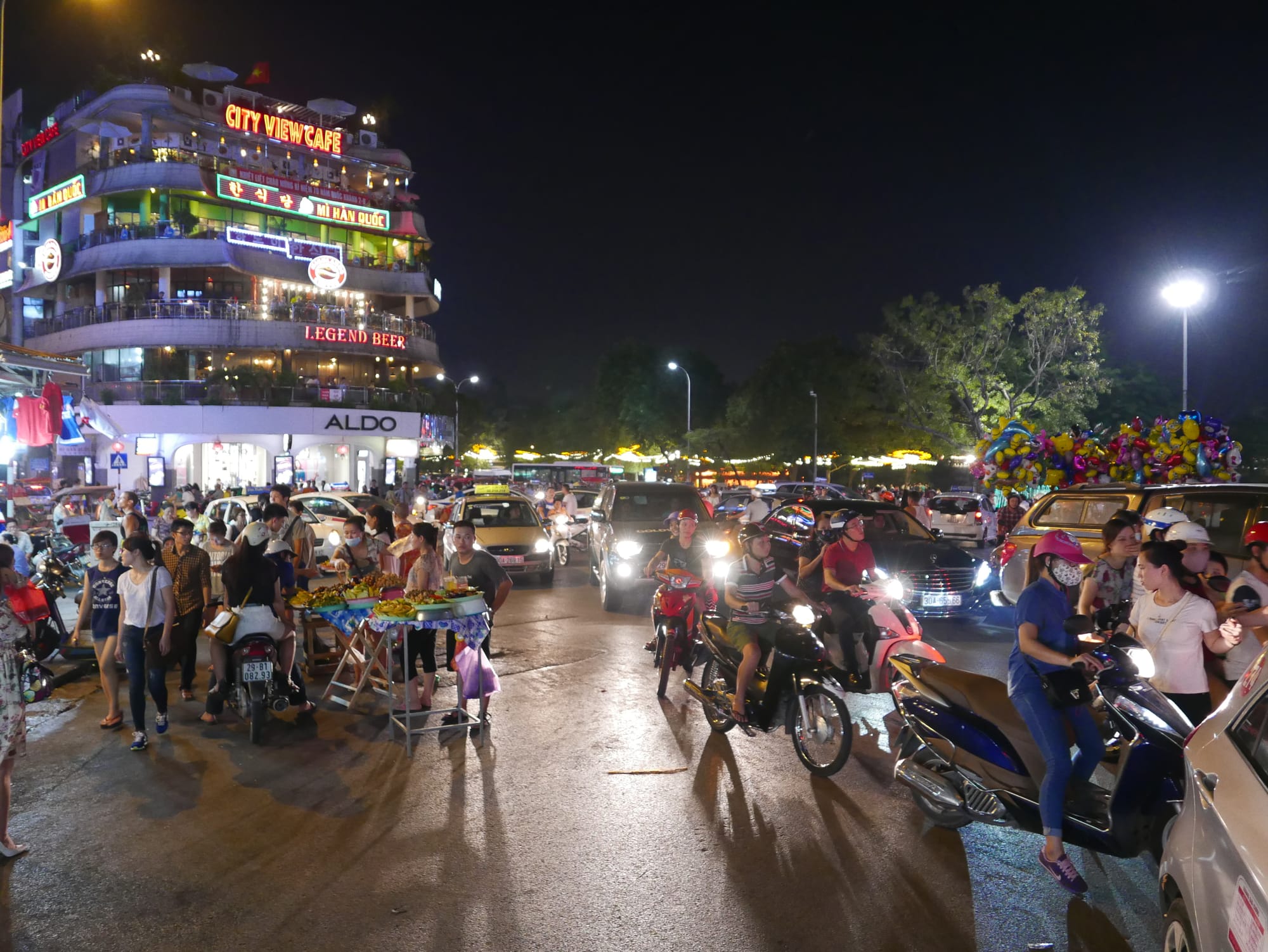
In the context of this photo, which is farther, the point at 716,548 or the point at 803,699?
the point at 716,548

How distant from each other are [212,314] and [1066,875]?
148ft

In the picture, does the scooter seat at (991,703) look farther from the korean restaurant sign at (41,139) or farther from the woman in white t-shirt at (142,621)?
the korean restaurant sign at (41,139)

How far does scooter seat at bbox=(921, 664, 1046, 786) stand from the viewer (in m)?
4.80

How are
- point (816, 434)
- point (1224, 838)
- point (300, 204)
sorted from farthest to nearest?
point (816, 434)
point (300, 204)
point (1224, 838)

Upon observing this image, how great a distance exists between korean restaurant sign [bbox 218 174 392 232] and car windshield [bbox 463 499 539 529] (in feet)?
107

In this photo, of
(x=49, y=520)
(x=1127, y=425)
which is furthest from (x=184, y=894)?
(x=1127, y=425)

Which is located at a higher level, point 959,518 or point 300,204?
point 300,204

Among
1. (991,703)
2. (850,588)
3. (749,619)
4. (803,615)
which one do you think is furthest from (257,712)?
(991,703)

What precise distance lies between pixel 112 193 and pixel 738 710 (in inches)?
1847

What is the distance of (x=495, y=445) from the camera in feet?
263

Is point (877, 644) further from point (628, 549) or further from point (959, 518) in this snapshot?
point (959, 518)

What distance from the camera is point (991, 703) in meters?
5.05

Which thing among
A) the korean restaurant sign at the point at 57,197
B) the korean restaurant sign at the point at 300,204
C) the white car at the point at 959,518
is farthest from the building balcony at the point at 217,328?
the white car at the point at 959,518

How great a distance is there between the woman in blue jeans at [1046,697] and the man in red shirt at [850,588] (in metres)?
3.33
